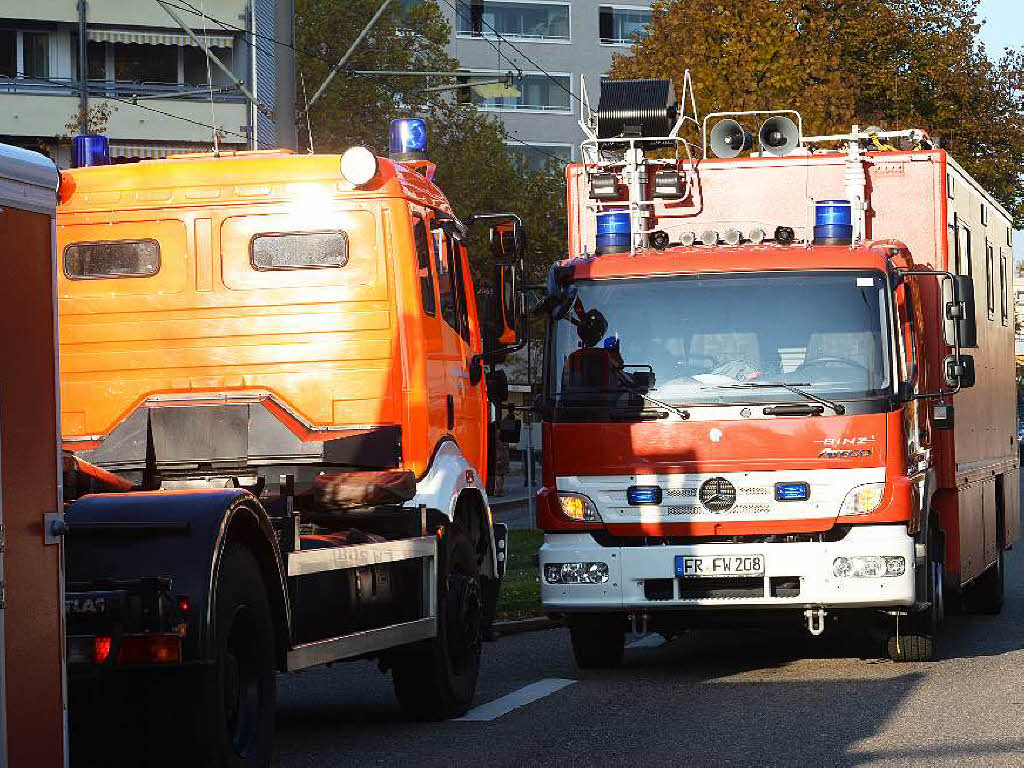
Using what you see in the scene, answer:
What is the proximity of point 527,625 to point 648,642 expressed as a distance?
3.97 ft

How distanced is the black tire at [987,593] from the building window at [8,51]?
36.0m

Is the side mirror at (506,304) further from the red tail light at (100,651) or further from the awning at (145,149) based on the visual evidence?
the awning at (145,149)

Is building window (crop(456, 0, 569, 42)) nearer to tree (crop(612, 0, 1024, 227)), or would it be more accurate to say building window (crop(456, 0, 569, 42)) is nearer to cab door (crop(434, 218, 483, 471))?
tree (crop(612, 0, 1024, 227))

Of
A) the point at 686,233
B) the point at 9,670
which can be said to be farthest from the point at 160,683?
the point at 686,233

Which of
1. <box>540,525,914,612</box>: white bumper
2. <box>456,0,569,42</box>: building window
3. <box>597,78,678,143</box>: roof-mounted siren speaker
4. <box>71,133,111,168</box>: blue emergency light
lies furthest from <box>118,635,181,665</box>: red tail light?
<box>456,0,569,42</box>: building window

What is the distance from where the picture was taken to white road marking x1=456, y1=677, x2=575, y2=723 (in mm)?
10352

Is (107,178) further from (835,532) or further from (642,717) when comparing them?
(835,532)

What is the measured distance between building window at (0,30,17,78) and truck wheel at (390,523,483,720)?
131 ft

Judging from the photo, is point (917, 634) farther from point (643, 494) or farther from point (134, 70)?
point (134, 70)

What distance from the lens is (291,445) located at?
32.1 feet

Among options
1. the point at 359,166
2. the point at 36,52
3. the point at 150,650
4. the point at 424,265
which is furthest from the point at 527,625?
the point at 36,52

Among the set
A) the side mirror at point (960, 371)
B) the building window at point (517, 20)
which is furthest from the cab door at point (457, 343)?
the building window at point (517, 20)

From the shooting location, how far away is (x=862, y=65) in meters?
40.1

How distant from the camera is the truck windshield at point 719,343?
465 inches
